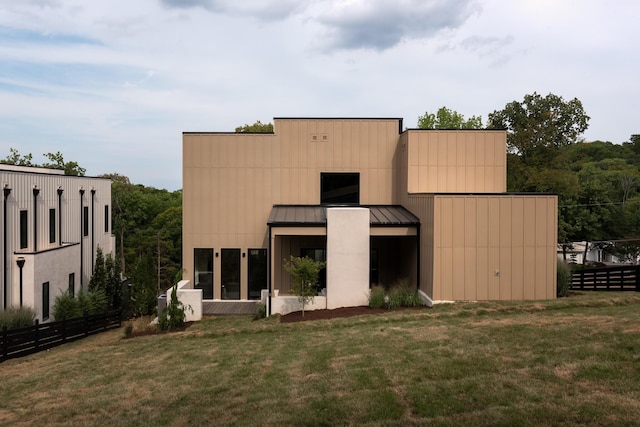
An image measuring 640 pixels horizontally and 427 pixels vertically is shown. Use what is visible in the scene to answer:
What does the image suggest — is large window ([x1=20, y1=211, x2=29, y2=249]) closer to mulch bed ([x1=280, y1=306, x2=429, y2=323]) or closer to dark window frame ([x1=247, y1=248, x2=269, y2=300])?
dark window frame ([x1=247, y1=248, x2=269, y2=300])

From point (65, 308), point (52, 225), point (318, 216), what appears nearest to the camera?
point (65, 308)

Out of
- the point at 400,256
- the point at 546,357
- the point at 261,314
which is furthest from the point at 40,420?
the point at 400,256

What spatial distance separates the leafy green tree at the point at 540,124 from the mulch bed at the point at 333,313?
2134 cm

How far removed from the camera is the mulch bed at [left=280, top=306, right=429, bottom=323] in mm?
16781

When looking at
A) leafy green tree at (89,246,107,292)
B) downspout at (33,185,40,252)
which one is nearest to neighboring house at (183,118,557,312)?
leafy green tree at (89,246,107,292)

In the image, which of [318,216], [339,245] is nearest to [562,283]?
[339,245]

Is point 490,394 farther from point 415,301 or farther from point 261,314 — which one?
point 261,314

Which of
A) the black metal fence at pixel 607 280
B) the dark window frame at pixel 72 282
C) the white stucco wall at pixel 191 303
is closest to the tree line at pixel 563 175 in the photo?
the black metal fence at pixel 607 280

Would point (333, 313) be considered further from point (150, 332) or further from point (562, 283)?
point (562, 283)

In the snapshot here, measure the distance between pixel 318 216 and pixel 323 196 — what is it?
9.76 feet

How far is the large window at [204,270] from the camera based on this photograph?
893 inches

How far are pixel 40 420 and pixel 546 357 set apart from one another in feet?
30.8

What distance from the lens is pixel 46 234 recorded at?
70.1 feet

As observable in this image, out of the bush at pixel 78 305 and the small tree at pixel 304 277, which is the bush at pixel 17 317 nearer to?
the bush at pixel 78 305
